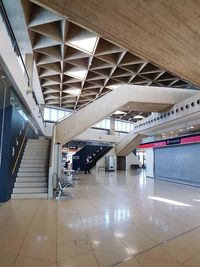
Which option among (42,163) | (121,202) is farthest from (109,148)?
(121,202)

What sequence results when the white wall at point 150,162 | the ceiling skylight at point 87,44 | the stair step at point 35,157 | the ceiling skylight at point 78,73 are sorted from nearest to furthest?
the stair step at point 35,157
the ceiling skylight at point 87,44
the ceiling skylight at point 78,73
the white wall at point 150,162

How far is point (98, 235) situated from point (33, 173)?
16.5 feet

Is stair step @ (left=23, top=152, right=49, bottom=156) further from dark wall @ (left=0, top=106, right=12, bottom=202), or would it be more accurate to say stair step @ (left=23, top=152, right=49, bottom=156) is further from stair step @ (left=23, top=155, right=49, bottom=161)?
dark wall @ (left=0, top=106, right=12, bottom=202)

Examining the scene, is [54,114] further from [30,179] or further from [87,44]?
[30,179]

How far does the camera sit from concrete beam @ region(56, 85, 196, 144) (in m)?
10.5

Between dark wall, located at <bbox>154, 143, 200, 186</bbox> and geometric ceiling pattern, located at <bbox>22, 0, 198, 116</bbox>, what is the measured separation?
3643 mm

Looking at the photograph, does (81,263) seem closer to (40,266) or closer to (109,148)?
(40,266)

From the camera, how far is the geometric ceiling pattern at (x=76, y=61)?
27.8 ft

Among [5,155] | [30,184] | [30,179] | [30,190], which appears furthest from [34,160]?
[5,155]

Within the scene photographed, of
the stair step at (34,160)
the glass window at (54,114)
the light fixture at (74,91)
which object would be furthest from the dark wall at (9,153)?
the glass window at (54,114)

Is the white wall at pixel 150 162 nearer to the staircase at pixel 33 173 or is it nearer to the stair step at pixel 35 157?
the staircase at pixel 33 173

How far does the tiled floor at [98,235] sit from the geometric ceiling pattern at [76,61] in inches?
271

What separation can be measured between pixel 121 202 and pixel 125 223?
2166 millimetres

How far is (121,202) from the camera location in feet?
21.4
